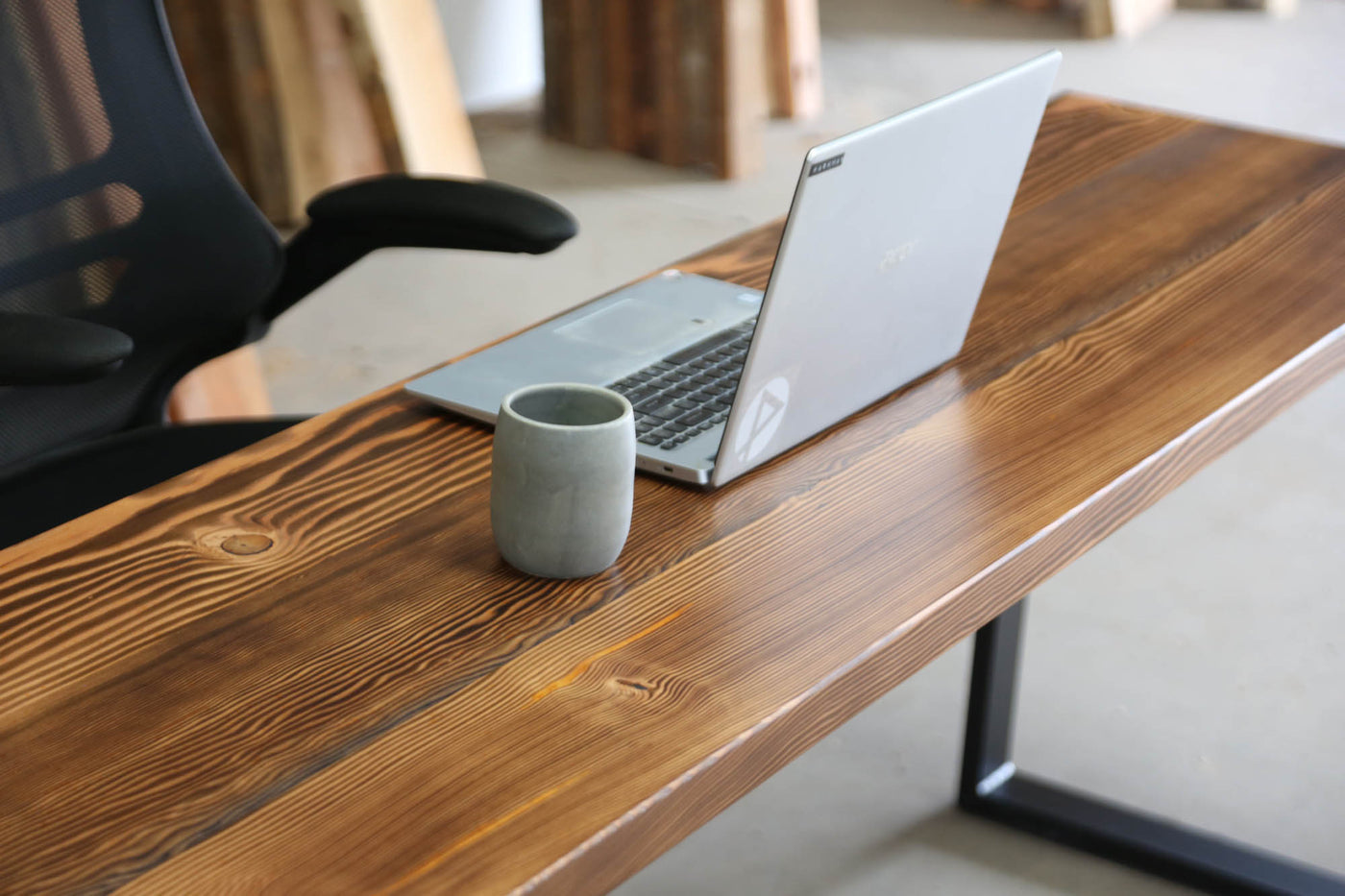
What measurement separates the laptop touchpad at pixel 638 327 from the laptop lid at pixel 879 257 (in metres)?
0.17

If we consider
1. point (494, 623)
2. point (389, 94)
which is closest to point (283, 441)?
point (494, 623)

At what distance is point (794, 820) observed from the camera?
1.58m

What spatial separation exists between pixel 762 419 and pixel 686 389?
132mm

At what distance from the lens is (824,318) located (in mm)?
900

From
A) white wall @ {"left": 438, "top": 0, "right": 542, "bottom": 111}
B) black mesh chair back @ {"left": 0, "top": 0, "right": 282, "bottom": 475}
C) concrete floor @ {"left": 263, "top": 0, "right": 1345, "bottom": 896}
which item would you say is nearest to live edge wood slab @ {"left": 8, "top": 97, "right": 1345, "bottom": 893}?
black mesh chair back @ {"left": 0, "top": 0, "right": 282, "bottom": 475}

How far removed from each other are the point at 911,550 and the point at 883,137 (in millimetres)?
247

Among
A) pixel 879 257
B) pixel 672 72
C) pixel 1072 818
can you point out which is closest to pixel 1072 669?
pixel 1072 818

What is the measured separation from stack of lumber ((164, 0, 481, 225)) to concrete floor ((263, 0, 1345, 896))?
27cm

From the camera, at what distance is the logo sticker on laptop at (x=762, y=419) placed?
35.1 inches

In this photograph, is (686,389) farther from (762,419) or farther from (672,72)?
(672,72)

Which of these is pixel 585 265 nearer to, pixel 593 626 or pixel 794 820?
pixel 794 820

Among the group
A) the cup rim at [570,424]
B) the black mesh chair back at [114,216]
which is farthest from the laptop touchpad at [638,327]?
the black mesh chair back at [114,216]

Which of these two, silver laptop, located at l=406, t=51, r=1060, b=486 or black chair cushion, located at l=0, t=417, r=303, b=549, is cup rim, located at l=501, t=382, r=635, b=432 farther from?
black chair cushion, located at l=0, t=417, r=303, b=549

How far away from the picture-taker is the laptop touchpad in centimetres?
111
